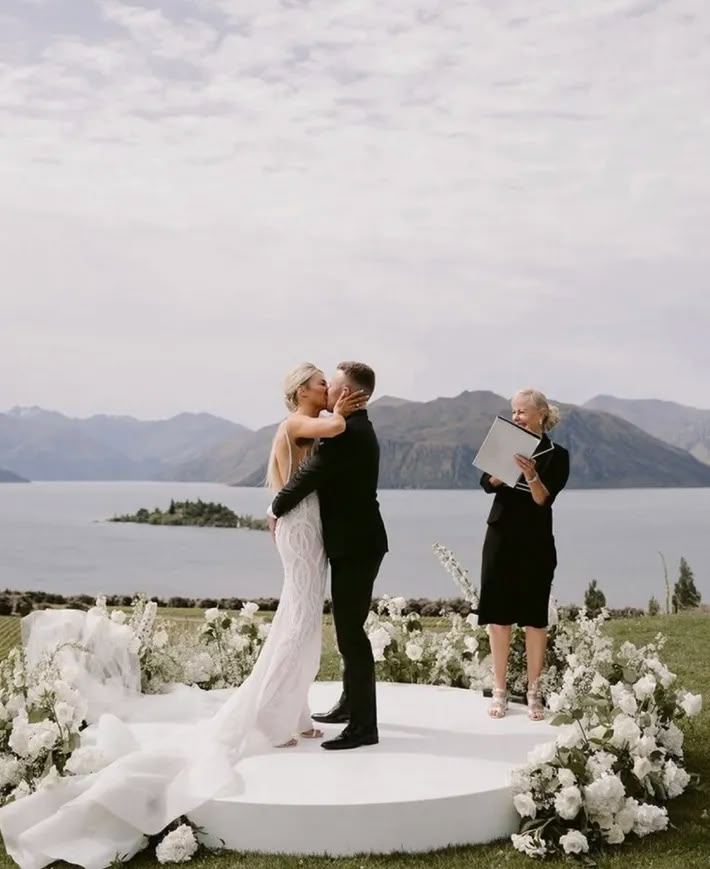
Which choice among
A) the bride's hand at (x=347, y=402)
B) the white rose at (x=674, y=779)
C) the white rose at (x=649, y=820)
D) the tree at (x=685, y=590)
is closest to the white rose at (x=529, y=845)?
the white rose at (x=649, y=820)

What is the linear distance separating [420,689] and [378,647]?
0.61 meters

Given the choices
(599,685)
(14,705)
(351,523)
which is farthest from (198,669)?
(599,685)

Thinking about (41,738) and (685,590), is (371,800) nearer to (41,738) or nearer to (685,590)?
(41,738)

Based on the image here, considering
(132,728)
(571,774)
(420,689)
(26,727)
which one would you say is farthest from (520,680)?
(26,727)

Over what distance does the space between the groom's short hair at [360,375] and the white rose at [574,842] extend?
2.69 m

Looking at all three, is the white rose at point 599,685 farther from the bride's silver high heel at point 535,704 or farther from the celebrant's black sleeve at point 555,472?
the celebrant's black sleeve at point 555,472

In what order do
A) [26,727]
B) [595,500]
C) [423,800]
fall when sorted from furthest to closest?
[595,500] → [26,727] → [423,800]

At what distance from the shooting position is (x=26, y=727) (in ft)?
20.2

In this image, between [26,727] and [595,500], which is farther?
[595,500]

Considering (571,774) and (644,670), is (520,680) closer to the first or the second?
(644,670)

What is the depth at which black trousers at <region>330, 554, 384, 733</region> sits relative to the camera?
643 centimetres

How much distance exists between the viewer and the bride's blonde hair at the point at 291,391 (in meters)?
6.32

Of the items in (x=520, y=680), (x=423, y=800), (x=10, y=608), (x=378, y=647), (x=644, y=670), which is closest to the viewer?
(x=423, y=800)

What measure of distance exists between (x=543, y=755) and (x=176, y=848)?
6.66ft
